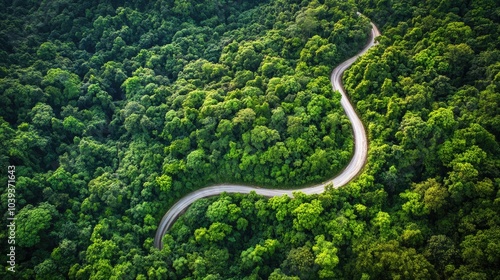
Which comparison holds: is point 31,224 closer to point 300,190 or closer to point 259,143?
point 259,143

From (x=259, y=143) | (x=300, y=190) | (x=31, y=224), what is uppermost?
(x=31, y=224)

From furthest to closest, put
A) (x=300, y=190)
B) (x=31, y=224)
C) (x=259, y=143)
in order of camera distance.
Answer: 1. (x=259, y=143)
2. (x=300, y=190)
3. (x=31, y=224)

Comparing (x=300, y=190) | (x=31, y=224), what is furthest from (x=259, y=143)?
(x=31, y=224)

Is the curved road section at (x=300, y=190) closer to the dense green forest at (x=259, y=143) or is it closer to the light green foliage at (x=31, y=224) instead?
the dense green forest at (x=259, y=143)

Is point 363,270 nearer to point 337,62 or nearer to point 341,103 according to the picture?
point 341,103

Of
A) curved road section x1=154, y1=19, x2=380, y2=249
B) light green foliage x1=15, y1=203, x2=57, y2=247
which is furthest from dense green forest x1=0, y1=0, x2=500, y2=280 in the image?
curved road section x1=154, y1=19, x2=380, y2=249

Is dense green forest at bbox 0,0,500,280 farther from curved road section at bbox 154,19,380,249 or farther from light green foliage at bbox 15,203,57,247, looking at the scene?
curved road section at bbox 154,19,380,249

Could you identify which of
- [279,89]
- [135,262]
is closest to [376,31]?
[279,89]

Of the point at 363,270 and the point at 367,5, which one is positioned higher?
the point at 367,5
